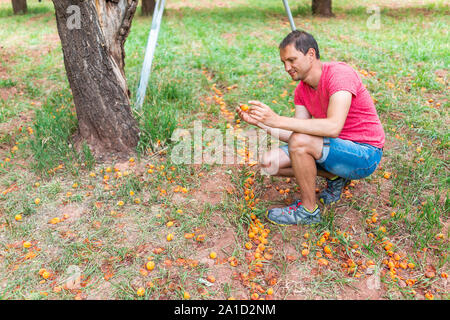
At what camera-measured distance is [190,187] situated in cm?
284

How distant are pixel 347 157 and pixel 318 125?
33 cm

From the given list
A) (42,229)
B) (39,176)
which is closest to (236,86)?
(39,176)

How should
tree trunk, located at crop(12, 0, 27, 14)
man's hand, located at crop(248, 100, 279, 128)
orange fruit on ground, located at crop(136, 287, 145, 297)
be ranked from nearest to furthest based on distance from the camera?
orange fruit on ground, located at crop(136, 287, 145, 297) → man's hand, located at crop(248, 100, 279, 128) → tree trunk, located at crop(12, 0, 27, 14)

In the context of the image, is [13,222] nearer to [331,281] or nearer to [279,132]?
[279,132]

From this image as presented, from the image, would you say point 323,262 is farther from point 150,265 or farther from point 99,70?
point 99,70

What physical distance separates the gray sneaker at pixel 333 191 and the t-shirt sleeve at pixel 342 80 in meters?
0.73

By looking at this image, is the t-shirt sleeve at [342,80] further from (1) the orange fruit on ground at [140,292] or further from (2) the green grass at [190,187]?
(1) the orange fruit on ground at [140,292]

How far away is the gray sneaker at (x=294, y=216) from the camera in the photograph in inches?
97.6

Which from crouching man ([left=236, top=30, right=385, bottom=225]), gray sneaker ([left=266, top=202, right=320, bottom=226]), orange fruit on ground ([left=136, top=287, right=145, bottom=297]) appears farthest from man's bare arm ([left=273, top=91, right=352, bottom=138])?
orange fruit on ground ([left=136, top=287, right=145, bottom=297])

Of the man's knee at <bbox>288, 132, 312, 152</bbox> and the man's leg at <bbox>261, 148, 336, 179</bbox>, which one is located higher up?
the man's knee at <bbox>288, 132, 312, 152</bbox>

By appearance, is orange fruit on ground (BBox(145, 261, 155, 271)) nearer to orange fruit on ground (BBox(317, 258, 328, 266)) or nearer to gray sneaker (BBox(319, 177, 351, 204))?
orange fruit on ground (BBox(317, 258, 328, 266))

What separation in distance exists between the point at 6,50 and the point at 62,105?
306 cm

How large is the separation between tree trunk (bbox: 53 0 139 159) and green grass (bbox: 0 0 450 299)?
17 centimetres

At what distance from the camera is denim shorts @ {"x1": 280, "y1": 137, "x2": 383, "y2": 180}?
7.50 feet
